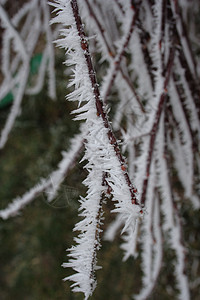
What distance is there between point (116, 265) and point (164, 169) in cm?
77

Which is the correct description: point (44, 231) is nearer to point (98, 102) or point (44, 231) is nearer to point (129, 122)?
point (129, 122)

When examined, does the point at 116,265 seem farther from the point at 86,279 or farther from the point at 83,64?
the point at 83,64

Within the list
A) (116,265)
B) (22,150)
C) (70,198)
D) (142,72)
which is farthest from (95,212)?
(22,150)

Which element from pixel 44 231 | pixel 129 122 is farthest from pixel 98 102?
pixel 44 231

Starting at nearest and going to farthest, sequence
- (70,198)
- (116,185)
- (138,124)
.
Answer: (116,185) < (70,198) < (138,124)

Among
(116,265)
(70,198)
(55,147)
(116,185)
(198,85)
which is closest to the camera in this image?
(116,185)

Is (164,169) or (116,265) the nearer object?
(164,169)

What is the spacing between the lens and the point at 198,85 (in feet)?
2.43

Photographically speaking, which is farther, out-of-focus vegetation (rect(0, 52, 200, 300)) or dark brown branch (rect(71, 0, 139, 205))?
out-of-focus vegetation (rect(0, 52, 200, 300))

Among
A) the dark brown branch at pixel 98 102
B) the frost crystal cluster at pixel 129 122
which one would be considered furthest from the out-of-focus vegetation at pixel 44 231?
the dark brown branch at pixel 98 102

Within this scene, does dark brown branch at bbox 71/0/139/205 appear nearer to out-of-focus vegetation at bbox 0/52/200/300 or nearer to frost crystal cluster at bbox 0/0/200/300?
frost crystal cluster at bbox 0/0/200/300

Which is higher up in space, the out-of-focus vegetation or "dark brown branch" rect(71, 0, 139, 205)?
"dark brown branch" rect(71, 0, 139, 205)

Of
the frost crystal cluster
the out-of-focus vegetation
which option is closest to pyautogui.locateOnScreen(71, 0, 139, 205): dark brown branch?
the frost crystal cluster

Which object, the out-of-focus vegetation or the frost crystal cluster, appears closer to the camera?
the frost crystal cluster
